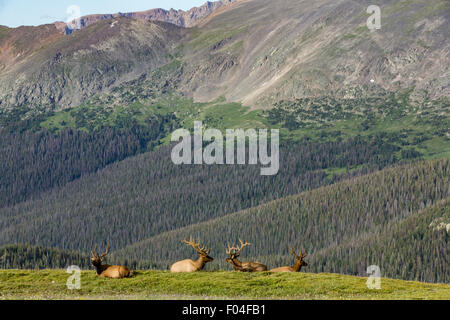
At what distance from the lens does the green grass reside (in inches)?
2387

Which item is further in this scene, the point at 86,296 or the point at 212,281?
the point at 212,281

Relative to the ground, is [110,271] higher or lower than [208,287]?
higher

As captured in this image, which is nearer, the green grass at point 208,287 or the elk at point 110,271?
the green grass at point 208,287

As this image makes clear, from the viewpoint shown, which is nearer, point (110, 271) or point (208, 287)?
point (208, 287)

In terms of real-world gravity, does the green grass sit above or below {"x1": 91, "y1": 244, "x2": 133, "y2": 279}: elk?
below

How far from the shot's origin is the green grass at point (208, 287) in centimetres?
6062

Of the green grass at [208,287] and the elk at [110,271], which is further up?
the elk at [110,271]

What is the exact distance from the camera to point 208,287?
64.0 metres

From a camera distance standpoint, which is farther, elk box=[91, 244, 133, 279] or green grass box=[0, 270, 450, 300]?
elk box=[91, 244, 133, 279]

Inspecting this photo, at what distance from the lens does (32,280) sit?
68.1 metres
